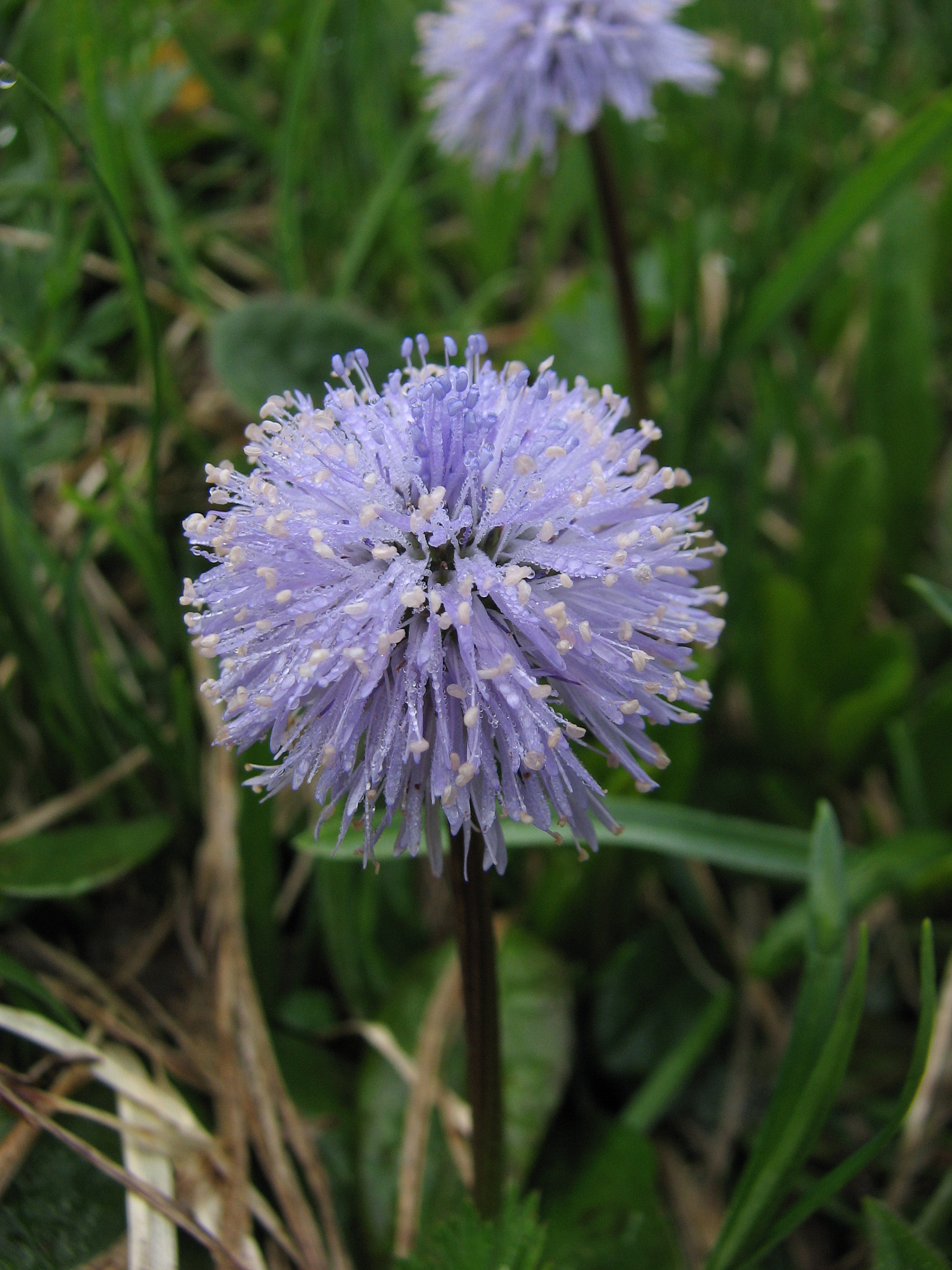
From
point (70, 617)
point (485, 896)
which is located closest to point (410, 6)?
point (70, 617)

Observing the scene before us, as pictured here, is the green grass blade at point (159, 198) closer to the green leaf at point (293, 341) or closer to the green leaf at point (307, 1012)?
the green leaf at point (293, 341)

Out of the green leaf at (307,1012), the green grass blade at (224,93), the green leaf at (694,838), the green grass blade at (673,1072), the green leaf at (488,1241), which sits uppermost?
the green grass blade at (224,93)

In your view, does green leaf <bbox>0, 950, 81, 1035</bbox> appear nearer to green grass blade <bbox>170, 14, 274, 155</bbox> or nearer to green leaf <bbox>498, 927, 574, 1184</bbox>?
green leaf <bbox>498, 927, 574, 1184</bbox>

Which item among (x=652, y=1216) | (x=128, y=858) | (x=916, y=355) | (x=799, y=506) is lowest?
(x=652, y=1216)

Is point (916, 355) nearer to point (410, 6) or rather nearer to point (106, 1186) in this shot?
point (410, 6)

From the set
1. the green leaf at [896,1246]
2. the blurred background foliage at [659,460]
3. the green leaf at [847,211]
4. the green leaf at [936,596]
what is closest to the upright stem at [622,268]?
the blurred background foliage at [659,460]

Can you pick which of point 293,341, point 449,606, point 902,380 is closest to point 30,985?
point 449,606
